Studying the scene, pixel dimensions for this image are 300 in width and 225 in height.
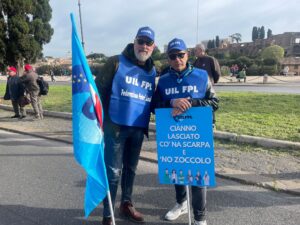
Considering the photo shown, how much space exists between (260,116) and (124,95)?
22.4ft

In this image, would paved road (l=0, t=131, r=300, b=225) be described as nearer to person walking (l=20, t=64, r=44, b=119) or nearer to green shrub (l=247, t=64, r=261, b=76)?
person walking (l=20, t=64, r=44, b=119)

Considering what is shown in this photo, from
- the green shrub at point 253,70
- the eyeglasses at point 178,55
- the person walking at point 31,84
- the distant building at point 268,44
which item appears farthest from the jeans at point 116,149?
the distant building at point 268,44

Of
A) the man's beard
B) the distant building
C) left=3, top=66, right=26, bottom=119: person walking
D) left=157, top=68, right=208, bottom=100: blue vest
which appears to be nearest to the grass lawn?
left=3, top=66, right=26, bottom=119: person walking

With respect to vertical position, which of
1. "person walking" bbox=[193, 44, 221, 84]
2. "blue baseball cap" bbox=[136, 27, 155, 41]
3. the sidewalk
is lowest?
the sidewalk

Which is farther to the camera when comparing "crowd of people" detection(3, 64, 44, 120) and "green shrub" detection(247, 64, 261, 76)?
"green shrub" detection(247, 64, 261, 76)

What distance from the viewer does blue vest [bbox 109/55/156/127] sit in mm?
3570

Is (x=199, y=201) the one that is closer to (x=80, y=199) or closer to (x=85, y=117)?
(x=85, y=117)

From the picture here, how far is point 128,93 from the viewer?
358 cm

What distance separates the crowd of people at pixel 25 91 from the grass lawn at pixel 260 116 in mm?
1213

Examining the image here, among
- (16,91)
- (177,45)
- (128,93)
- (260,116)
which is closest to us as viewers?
(177,45)

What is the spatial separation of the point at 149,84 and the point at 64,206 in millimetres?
1817

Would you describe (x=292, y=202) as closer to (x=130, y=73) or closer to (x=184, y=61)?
(x=184, y=61)

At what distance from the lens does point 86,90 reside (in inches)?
131

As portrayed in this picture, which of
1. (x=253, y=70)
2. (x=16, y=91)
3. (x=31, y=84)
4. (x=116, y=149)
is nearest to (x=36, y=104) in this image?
(x=31, y=84)
